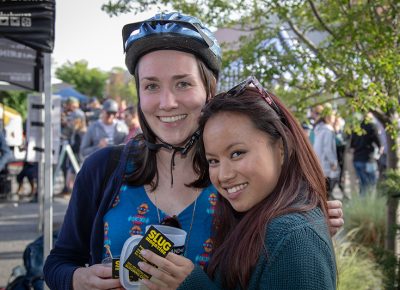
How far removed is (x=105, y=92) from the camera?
72.3 m

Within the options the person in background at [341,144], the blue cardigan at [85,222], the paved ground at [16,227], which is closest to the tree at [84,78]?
the paved ground at [16,227]

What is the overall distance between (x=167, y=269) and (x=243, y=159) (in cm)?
39

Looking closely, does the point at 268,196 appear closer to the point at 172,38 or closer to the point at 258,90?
the point at 258,90

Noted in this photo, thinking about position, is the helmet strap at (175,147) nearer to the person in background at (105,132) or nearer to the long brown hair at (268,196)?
the long brown hair at (268,196)

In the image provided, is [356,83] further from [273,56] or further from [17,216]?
[17,216]

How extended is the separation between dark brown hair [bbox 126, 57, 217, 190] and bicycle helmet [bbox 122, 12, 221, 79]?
0.04 m

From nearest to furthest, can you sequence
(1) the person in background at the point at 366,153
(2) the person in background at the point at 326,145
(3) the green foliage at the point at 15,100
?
(2) the person in background at the point at 326,145
(1) the person in background at the point at 366,153
(3) the green foliage at the point at 15,100

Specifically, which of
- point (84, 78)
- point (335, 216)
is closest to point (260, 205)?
point (335, 216)

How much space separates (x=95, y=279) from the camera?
186 cm

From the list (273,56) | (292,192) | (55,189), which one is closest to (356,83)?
(273,56)

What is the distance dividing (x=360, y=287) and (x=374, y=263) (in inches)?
20.3

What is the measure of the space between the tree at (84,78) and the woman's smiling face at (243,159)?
67207 mm

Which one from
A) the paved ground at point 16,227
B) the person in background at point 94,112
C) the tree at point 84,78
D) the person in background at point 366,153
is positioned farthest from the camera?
the tree at point 84,78

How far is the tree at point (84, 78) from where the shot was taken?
68125 millimetres
